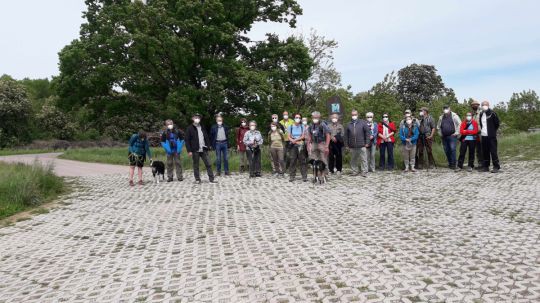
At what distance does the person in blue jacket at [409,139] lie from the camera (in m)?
13.5

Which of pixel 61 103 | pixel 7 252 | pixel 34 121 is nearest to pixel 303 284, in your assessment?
pixel 7 252

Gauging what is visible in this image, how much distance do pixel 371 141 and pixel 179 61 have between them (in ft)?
45.0

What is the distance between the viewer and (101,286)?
4.52m

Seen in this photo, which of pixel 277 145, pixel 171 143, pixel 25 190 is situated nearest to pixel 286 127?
pixel 277 145

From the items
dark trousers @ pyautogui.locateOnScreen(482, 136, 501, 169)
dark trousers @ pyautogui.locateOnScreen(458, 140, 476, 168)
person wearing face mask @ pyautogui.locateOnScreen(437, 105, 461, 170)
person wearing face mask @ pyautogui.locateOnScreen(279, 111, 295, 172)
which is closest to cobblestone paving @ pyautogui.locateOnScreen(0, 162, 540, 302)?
dark trousers @ pyautogui.locateOnScreen(482, 136, 501, 169)

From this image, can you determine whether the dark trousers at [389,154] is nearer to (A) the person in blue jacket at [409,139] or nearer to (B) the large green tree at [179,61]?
(A) the person in blue jacket at [409,139]

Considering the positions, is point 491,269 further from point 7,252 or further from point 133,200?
point 133,200

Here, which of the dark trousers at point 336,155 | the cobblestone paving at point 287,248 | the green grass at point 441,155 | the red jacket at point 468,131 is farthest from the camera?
the green grass at point 441,155

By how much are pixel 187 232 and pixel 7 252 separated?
253cm

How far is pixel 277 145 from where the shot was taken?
1353 centimetres

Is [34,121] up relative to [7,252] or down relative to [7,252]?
up

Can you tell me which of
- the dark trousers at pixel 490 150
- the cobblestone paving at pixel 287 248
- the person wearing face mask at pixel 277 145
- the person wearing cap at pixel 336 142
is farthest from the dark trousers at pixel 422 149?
the person wearing face mask at pixel 277 145

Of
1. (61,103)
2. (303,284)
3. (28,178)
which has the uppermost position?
(61,103)

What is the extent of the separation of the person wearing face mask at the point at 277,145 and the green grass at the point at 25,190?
6378 millimetres
